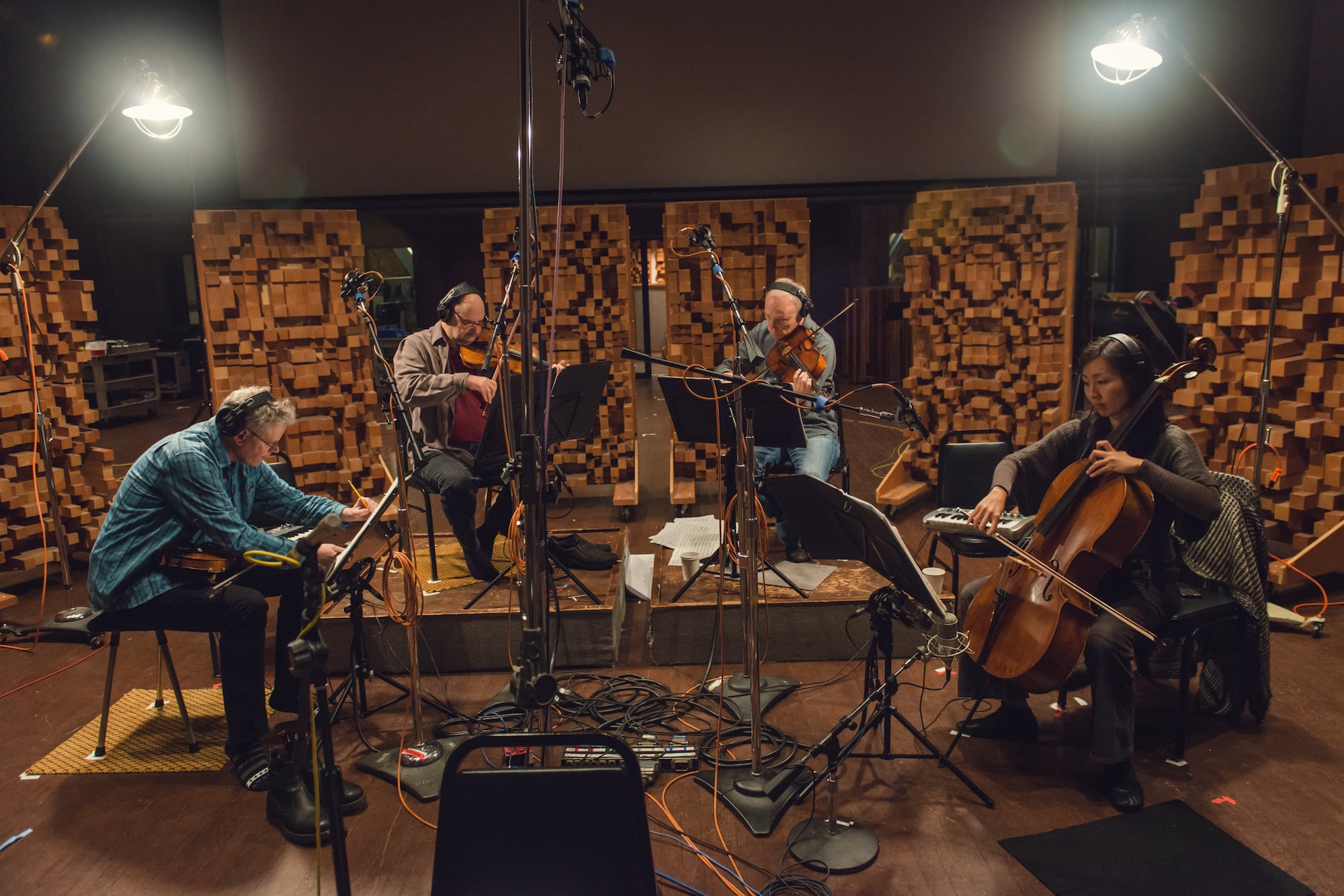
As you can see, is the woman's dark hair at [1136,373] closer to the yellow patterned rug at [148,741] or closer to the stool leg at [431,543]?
the stool leg at [431,543]

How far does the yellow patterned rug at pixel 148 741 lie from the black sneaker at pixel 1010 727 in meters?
2.52

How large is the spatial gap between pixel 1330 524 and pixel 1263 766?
2087mm

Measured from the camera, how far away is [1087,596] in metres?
2.46

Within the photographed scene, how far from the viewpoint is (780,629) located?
3521mm

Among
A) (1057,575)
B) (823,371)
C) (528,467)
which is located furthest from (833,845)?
(823,371)

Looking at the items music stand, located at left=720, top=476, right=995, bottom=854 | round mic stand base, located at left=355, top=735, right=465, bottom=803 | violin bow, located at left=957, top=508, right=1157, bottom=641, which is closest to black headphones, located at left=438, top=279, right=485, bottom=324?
round mic stand base, located at left=355, top=735, right=465, bottom=803

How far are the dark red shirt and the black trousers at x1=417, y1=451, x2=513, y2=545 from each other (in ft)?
0.56

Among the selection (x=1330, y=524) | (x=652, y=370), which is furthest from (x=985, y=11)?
(x=652, y=370)

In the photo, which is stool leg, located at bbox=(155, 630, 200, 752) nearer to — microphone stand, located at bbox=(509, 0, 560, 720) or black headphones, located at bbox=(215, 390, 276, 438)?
Result: black headphones, located at bbox=(215, 390, 276, 438)

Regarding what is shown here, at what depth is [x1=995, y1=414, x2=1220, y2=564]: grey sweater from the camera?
2.56 meters

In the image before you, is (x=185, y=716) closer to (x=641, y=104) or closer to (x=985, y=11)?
(x=641, y=104)

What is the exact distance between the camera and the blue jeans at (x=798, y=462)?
419cm

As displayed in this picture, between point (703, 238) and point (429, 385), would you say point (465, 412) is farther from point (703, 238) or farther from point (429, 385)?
point (703, 238)

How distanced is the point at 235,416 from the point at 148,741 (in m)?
1.28
